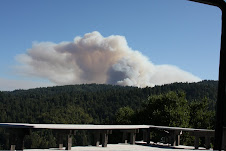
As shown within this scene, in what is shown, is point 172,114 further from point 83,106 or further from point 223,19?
point 83,106

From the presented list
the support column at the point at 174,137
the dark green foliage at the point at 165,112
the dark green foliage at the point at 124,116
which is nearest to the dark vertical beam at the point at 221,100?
the support column at the point at 174,137

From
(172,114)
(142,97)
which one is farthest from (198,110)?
(142,97)

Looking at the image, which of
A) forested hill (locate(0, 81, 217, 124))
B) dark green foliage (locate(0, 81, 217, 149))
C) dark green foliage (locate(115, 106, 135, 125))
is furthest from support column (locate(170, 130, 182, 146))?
forested hill (locate(0, 81, 217, 124))

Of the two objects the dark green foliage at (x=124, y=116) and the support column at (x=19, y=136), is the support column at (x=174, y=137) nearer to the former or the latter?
the support column at (x=19, y=136)

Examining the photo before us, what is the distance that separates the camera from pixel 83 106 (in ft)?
458

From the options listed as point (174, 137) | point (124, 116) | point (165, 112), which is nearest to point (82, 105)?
point (124, 116)

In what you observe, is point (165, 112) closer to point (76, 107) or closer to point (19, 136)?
point (19, 136)

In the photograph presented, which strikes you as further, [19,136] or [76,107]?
[76,107]

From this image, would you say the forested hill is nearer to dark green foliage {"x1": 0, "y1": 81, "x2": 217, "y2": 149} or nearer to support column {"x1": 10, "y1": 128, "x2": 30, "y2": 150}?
dark green foliage {"x1": 0, "y1": 81, "x2": 217, "y2": 149}

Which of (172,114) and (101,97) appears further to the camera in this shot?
(101,97)

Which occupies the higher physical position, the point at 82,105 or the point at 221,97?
the point at 221,97

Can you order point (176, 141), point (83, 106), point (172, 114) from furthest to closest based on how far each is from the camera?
→ point (83, 106) < point (172, 114) < point (176, 141)

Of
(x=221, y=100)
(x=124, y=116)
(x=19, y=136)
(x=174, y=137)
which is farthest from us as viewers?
(x=124, y=116)

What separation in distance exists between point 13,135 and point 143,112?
80.7 feet
